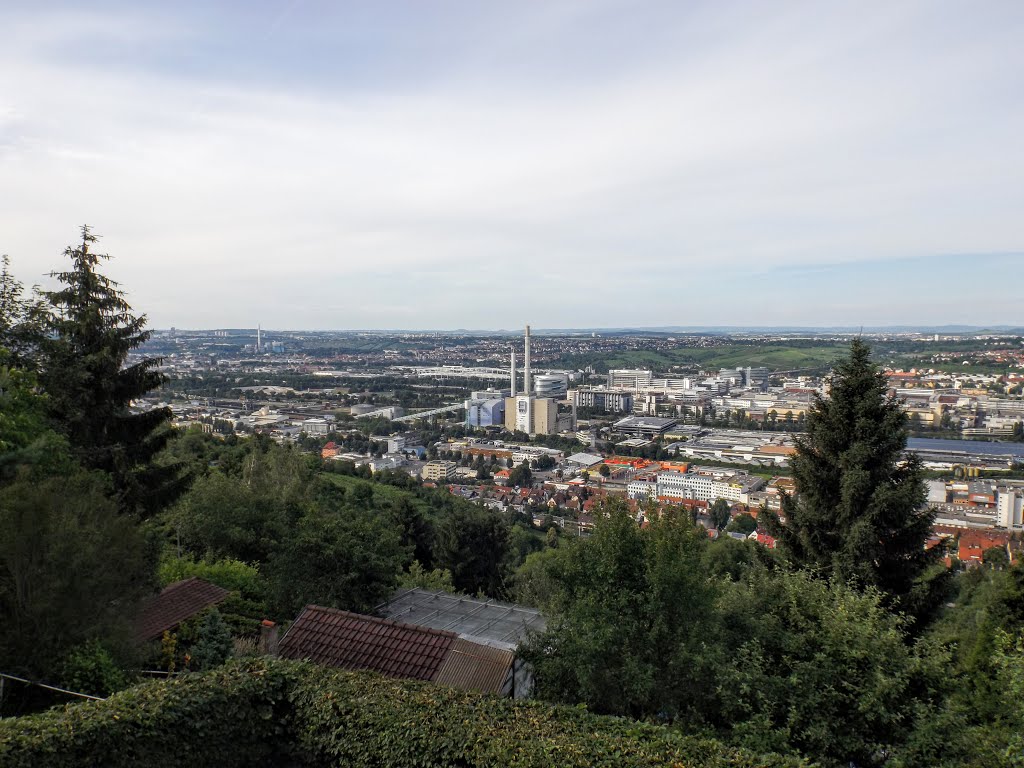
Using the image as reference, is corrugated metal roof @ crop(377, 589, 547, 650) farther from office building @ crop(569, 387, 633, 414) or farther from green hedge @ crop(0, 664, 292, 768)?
office building @ crop(569, 387, 633, 414)

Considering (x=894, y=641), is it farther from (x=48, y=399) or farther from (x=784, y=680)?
(x=48, y=399)

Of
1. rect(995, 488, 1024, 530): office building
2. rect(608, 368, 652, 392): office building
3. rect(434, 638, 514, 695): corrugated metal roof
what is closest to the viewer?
rect(434, 638, 514, 695): corrugated metal roof

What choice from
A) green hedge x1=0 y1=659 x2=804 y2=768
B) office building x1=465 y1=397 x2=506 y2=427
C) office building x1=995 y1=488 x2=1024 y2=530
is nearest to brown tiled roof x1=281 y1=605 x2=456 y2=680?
green hedge x1=0 y1=659 x2=804 y2=768

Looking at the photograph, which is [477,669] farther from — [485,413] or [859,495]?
[485,413]

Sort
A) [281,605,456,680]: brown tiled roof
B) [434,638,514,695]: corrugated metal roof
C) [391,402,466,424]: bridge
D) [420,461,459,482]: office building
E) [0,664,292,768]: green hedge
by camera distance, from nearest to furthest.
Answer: [0,664,292,768]: green hedge
[434,638,514,695]: corrugated metal roof
[281,605,456,680]: brown tiled roof
[420,461,459,482]: office building
[391,402,466,424]: bridge

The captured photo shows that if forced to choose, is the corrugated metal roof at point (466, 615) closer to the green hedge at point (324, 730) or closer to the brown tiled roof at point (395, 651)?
the brown tiled roof at point (395, 651)

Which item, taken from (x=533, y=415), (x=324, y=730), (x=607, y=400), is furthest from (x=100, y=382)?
(x=607, y=400)

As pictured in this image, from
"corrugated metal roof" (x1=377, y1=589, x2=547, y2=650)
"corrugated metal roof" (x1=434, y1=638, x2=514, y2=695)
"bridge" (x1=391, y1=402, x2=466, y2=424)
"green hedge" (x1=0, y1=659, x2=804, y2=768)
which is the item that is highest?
"green hedge" (x1=0, y1=659, x2=804, y2=768)
